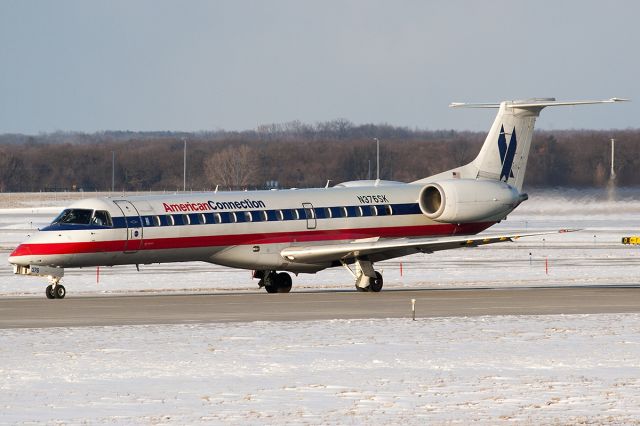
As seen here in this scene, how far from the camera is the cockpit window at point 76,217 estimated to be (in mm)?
31953

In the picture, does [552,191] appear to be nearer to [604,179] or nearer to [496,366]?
[604,179]

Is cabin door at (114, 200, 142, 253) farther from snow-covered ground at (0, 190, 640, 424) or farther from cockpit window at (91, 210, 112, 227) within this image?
snow-covered ground at (0, 190, 640, 424)

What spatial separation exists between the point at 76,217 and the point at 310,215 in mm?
6809

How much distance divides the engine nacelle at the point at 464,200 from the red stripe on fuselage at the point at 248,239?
17.8 inches

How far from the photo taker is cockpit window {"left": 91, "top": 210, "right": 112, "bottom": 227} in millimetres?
31984

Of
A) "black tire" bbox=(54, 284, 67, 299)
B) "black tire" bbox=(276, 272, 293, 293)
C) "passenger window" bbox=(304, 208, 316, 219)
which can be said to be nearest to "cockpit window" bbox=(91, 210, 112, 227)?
"black tire" bbox=(54, 284, 67, 299)

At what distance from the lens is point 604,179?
209ft

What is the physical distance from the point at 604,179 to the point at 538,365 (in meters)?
46.9

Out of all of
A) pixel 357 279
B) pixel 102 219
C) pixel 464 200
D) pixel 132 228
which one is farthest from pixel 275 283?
pixel 464 200

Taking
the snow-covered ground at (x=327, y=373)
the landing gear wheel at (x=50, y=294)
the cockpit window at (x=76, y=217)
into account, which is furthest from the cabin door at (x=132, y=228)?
the snow-covered ground at (x=327, y=373)

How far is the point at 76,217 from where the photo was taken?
32.1 meters

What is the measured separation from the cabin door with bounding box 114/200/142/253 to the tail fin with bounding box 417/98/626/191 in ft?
35.1

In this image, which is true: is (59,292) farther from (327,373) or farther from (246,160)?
(246,160)

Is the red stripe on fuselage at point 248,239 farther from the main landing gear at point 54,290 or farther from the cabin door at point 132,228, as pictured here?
the main landing gear at point 54,290
